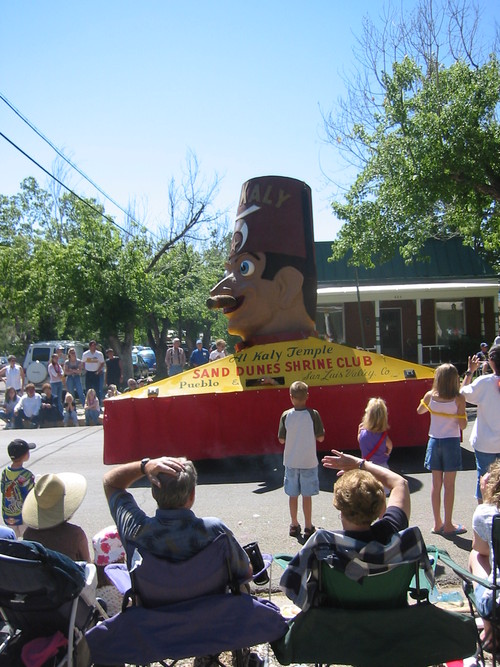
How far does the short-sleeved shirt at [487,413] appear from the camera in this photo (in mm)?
5039

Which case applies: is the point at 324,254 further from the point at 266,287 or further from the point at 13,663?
the point at 13,663

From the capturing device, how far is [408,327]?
23500 millimetres

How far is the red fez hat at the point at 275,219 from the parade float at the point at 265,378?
1 centimetres

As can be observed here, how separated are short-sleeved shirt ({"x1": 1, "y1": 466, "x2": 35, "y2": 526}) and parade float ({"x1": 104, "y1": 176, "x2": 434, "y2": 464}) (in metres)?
3.53

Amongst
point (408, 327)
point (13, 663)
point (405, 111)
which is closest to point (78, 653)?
point (13, 663)

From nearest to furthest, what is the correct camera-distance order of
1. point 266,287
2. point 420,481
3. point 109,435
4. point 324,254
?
point 420,481
point 109,435
point 266,287
point 324,254

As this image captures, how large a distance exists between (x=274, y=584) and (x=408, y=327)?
19.6m

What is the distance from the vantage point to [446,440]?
5.59 metres

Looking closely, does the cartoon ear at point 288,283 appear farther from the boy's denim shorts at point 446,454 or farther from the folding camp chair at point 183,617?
the folding camp chair at point 183,617

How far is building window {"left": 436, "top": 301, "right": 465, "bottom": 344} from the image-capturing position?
23.5 metres

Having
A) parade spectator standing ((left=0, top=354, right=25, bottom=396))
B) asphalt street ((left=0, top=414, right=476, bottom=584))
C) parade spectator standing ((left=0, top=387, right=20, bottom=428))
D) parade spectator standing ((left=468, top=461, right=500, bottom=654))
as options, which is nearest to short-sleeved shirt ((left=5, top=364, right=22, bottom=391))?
parade spectator standing ((left=0, top=354, right=25, bottom=396))

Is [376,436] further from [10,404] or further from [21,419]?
[10,404]

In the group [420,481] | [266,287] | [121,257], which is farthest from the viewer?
[121,257]

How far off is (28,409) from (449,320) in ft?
50.4
